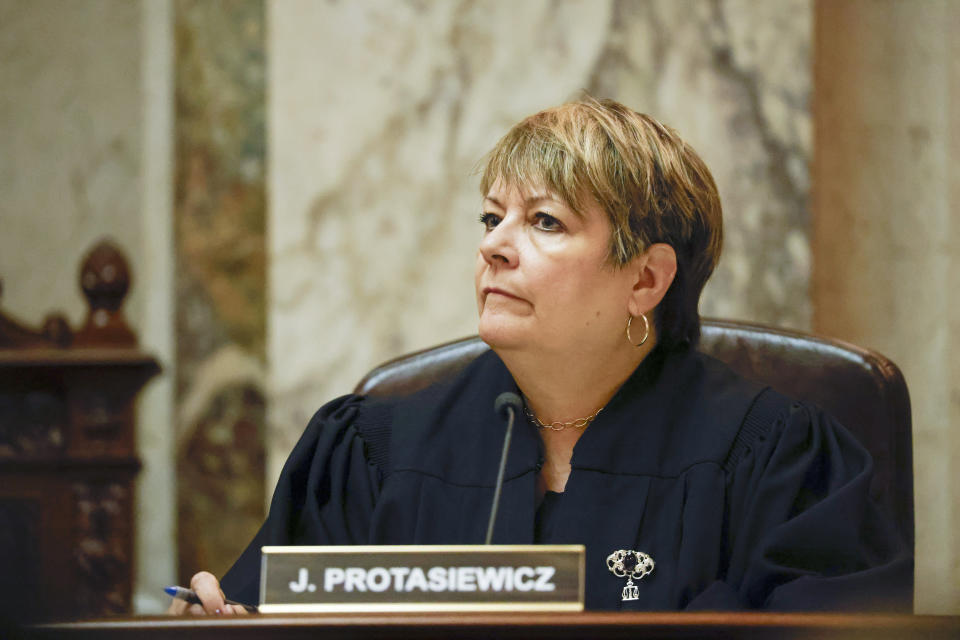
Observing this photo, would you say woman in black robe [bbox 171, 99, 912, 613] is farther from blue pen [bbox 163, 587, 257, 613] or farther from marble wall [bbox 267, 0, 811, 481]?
→ marble wall [bbox 267, 0, 811, 481]

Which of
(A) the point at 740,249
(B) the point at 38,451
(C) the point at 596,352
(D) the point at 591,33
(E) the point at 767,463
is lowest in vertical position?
(B) the point at 38,451

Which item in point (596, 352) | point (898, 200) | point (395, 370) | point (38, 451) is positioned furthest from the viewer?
point (898, 200)

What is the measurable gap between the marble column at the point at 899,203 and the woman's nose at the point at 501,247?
137 centimetres

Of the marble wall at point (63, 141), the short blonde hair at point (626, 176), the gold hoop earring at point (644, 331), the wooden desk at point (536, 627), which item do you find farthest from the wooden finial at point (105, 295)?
the wooden desk at point (536, 627)

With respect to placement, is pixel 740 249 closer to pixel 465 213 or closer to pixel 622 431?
pixel 465 213

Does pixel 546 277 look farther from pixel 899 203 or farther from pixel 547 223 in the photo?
pixel 899 203

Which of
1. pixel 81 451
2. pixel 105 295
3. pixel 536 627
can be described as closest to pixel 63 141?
pixel 105 295

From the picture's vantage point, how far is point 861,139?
3.01 metres

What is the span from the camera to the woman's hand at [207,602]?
1.50 m

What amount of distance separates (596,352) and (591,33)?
1.28 m

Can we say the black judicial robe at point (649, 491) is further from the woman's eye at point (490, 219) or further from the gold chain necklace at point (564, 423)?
the woman's eye at point (490, 219)

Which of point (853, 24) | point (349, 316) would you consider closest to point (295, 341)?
point (349, 316)

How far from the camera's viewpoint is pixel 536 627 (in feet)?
3.06

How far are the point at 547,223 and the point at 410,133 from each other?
46.7 inches
